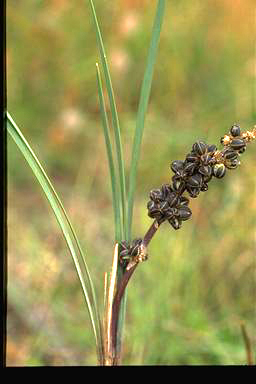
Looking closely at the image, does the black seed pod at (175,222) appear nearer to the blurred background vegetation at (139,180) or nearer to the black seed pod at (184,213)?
the black seed pod at (184,213)

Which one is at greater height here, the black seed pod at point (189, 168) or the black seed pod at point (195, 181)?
the black seed pod at point (189, 168)

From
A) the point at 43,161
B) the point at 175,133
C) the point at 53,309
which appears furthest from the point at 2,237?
the point at 43,161

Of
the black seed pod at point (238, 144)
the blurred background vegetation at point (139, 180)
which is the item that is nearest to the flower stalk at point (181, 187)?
the black seed pod at point (238, 144)

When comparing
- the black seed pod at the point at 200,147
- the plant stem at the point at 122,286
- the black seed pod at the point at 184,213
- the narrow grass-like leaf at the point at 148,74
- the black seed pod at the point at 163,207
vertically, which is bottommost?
the plant stem at the point at 122,286

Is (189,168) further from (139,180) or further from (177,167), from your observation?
(139,180)

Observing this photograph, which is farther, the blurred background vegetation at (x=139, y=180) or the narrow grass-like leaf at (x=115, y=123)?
the blurred background vegetation at (x=139, y=180)

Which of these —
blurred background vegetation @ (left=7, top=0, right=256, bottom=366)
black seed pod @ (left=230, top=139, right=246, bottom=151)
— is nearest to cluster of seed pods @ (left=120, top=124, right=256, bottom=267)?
black seed pod @ (left=230, top=139, right=246, bottom=151)

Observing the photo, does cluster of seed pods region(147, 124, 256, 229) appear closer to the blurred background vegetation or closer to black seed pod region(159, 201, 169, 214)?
black seed pod region(159, 201, 169, 214)

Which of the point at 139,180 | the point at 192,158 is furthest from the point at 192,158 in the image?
the point at 139,180
